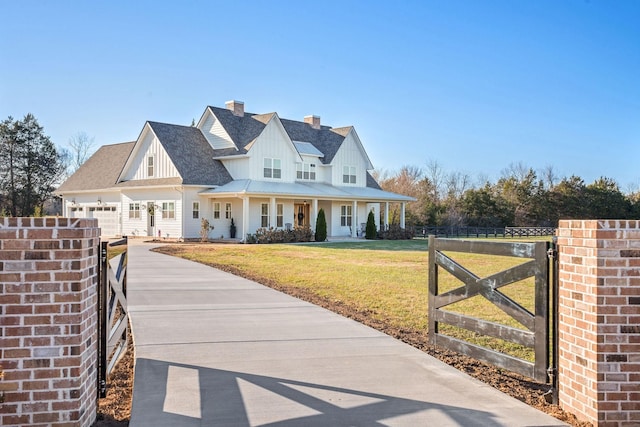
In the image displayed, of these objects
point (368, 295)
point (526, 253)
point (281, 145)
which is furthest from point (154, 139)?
point (526, 253)

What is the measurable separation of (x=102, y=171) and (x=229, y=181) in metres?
12.6

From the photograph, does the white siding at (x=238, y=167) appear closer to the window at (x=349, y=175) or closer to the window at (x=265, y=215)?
the window at (x=265, y=215)

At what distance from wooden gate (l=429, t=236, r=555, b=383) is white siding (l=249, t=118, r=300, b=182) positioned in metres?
27.9

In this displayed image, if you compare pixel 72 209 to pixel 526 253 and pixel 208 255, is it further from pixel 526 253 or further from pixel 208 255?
pixel 526 253

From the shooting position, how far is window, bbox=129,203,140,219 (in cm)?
3547

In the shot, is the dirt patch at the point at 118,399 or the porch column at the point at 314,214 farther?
the porch column at the point at 314,214

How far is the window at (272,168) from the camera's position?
114ft

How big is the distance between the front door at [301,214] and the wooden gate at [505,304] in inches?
1200

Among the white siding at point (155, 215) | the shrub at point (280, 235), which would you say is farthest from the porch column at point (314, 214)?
the white siding at point (155, 215)

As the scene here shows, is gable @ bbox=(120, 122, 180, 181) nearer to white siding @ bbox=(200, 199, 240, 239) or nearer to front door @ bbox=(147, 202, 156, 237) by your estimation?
front door @ bbox=(147, 202, 156, 237)

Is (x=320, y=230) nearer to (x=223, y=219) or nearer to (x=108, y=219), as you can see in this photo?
(x=223, y=219)

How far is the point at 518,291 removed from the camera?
12.5m

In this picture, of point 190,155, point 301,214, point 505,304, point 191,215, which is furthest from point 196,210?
point 505,304

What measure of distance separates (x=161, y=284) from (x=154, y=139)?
2419 centimetres
